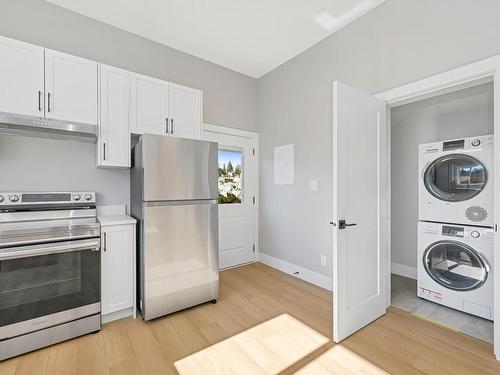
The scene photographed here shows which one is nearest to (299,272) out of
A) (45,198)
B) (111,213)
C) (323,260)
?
(323,260)

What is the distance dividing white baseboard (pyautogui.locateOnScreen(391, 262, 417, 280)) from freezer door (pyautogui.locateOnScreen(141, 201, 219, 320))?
262cm

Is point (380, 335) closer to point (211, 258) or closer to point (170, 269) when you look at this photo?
point (211, 258)

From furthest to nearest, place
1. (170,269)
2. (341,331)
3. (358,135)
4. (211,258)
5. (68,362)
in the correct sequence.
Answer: (211,258) < (170,269) < (358,135) < (341,331) < (68,362)

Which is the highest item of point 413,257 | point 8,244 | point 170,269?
point 8,244

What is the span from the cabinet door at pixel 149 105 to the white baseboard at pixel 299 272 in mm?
2342

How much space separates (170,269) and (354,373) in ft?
5.24

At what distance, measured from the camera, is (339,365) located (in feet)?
5.16

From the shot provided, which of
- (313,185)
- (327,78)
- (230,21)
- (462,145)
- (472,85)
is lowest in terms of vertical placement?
(313,185)

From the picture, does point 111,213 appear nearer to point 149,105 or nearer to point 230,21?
point 149,105

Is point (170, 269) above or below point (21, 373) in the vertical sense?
above

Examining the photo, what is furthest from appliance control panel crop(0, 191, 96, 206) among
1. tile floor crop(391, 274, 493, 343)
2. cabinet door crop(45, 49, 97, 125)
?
tile floor crop(391, 274, 493, 343)

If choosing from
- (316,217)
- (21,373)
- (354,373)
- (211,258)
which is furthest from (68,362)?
(316,217)

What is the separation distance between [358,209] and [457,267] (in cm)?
135

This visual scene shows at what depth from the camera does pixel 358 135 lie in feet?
6.41
